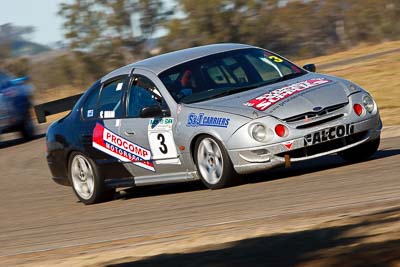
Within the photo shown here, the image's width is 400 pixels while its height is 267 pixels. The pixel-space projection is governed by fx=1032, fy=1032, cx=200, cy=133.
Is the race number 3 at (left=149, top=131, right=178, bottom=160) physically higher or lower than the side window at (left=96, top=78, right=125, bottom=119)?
lower

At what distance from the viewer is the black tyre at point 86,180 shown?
11.7m

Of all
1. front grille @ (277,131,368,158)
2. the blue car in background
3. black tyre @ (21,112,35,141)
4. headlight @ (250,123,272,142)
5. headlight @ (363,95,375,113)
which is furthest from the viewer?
black tyre @ (21,112,35,141)

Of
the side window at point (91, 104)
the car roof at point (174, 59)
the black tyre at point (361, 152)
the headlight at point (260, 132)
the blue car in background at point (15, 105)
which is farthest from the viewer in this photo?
the blue car in background at point (15, 105)

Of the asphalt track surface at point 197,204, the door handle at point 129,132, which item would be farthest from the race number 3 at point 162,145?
the asphalt track surface at point 197,204

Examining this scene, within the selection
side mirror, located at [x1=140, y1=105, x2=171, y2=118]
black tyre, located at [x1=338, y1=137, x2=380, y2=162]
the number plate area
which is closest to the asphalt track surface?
black tyre, located at [x1=338, y1=137, x2=380, y2=162]

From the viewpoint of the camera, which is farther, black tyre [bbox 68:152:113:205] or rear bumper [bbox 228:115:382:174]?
black tyre [bbox 68:152:113:205]

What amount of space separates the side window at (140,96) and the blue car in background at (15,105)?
8855 mm

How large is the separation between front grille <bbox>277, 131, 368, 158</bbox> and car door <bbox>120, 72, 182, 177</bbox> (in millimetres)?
1330

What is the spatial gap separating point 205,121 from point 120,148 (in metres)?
1.52

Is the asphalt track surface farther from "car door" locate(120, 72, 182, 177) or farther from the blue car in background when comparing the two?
the blue car in background

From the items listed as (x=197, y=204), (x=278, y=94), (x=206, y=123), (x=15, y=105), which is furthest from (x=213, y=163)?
(x=15, y=105)

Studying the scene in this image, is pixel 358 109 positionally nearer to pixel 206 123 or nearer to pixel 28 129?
pixel 206 123

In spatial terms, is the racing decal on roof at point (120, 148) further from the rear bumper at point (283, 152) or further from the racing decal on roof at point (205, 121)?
the rear bumper at point (283, 152)

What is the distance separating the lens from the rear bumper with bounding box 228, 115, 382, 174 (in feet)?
32.7
